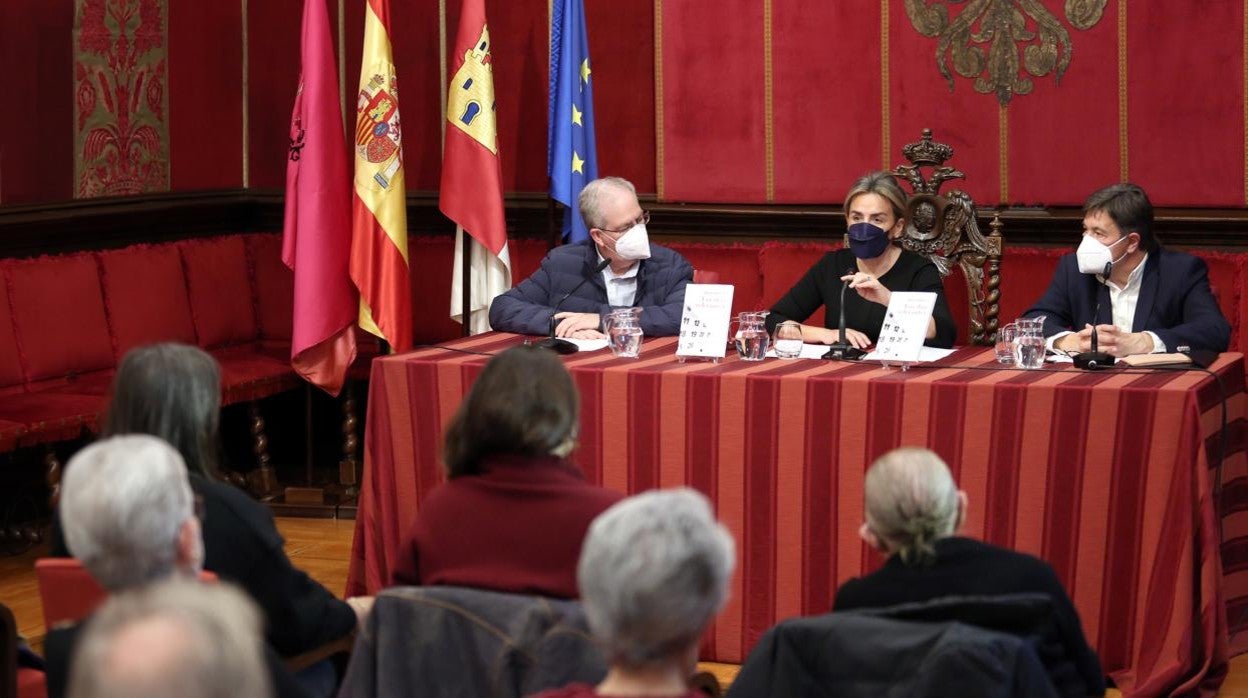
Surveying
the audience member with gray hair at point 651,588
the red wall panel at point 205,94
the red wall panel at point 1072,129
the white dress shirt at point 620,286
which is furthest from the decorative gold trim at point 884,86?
the audience member with gray hair at point 651,588

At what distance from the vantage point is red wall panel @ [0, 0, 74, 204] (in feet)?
19.6

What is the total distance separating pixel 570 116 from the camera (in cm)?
620

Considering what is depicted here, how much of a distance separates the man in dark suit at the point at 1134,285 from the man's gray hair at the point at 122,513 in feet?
8.84

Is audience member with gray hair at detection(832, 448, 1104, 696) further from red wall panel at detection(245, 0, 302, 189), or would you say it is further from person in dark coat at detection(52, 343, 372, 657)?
red wall panel at detection(245, 0, 302, 189)

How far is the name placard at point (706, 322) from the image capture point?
4410 mm

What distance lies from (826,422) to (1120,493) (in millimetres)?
687

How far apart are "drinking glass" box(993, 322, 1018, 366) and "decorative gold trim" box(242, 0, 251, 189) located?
12.8 ft

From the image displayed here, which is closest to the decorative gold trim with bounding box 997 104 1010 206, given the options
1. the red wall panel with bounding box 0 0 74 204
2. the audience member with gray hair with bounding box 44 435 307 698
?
the red wall panel with bounding box 0 0 74 204

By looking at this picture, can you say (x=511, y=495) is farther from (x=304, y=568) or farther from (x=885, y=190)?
(x=304, y=568)

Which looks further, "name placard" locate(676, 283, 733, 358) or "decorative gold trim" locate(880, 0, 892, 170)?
"decorative gold trim" locate(880, 0, 892, 170)

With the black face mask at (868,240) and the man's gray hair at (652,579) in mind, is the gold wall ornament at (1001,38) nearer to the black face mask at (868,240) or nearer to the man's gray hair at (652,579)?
the black face mask at (868,240)

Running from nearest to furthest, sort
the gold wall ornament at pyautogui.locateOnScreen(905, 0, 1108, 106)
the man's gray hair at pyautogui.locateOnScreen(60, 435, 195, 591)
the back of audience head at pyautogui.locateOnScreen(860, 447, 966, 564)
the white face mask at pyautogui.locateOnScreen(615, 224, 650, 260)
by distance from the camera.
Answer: the man's gray hair at pyautogui.locateOnScreen(60, 435, 195, 591) < the back of audience head at pyautogui.locateOnScreen(860, 447, 966, 564) < the white face mask at pyautogui.locateOnScreen(615, 224, 650, 260) < the gold wall ornament at pyautogui.locateOnScreen(905, 0, 1108, 106)

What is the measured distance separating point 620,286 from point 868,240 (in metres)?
0.77

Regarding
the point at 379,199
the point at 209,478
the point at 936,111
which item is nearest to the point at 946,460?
the point at 209,478
